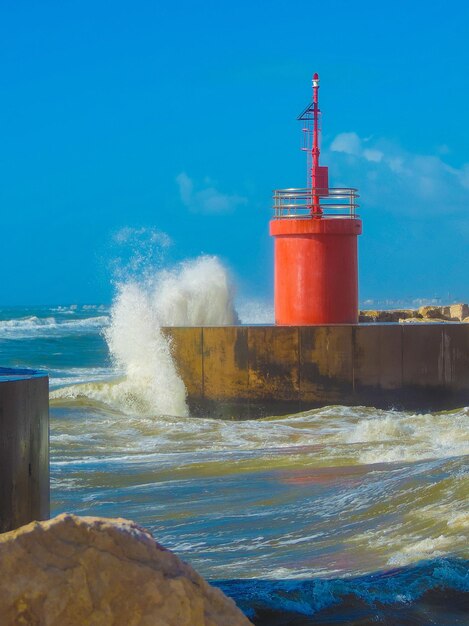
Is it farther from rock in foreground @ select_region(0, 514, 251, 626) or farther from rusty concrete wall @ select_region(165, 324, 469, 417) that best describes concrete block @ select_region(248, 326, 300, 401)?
rock in foreground @ select_region(0, 514, 251, 626)

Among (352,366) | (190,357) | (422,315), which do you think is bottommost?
(352,366)

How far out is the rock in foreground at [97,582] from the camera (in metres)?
2.52

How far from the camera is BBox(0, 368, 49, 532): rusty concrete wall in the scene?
3.58 m

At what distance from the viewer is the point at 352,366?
36.9ft

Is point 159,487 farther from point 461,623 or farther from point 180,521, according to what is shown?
point 461,623

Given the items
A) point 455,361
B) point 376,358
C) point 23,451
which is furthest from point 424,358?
point 23,451

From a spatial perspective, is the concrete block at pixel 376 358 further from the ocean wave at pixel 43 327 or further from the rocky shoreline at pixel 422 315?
the ocean wave at pixel 43 327

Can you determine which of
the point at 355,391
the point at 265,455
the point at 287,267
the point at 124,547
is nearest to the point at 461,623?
the point at 124,547

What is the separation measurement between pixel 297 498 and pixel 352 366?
4.78m

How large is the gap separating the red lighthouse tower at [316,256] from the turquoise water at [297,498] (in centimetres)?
155

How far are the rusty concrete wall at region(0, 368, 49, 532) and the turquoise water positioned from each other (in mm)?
969

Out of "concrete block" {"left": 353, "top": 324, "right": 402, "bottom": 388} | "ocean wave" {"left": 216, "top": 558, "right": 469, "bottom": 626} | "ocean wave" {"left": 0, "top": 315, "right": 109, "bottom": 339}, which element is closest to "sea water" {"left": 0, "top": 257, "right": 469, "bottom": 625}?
"ocean wave" {"left": 216, "top": 558, "right": 469, "bottom": 626}

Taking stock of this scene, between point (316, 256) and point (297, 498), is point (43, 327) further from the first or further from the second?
point (297, 498)

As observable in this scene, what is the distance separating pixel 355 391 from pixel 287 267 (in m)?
1.88
